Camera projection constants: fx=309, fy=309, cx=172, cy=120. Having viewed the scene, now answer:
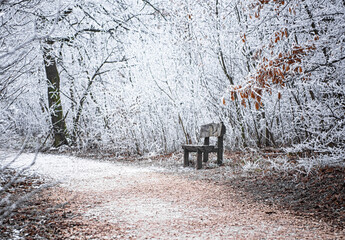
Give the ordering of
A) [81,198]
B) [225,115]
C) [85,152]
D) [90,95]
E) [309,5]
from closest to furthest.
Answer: [81,198] < [309,5] < [225,115] < [85,152] < [90,95]

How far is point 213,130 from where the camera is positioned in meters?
7.12

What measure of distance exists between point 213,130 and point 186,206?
11.4 feet

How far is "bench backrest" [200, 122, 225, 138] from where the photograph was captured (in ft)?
22.6

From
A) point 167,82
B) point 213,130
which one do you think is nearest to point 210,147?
point 213,130

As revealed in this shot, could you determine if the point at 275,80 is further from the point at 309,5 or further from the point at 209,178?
the point at 209,178

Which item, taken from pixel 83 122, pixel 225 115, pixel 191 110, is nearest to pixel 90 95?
pixel 83 122

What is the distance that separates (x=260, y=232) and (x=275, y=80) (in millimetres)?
2350

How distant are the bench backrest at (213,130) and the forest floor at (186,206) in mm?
963

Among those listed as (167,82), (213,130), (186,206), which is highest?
(167,82)

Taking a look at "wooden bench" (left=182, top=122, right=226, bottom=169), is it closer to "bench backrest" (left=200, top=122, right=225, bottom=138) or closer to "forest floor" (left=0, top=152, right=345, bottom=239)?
"bench backrest" (left=200, top=122, right=225, bottom=138)

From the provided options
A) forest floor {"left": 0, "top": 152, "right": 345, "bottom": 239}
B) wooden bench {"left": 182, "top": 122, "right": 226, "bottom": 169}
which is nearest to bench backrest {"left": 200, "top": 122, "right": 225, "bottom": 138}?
wooden bench {"left": 182, "top": 122, "right": 226, "bottom": 169}

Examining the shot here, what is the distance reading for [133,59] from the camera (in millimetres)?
10828

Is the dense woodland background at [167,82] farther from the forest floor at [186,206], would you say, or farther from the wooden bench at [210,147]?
the forest floor at [186,206]

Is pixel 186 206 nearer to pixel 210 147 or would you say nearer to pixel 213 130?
pixel 210 147
